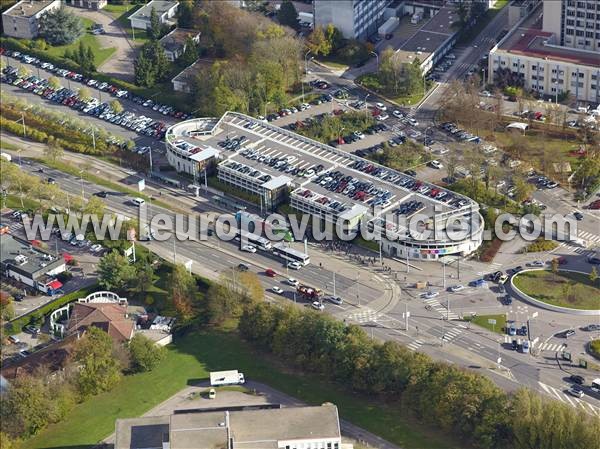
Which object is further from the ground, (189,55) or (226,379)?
(189,55)

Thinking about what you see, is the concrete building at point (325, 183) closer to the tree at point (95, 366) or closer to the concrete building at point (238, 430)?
the concrete building at point (238, 430)

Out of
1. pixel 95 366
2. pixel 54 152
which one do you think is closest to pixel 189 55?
pixel 54 152

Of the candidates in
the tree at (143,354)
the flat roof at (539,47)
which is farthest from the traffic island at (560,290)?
the flat roof at (539,47)

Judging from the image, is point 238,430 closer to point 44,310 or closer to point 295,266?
point 295,266

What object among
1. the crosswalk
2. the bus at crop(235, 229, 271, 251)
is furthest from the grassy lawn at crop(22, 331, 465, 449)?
the bus at crop(235, 229, 271, 251)

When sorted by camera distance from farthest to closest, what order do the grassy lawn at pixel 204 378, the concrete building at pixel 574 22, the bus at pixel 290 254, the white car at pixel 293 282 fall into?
the concrete building at pixel 574 22 → the bus at pixel 290 254 → the white car at pixel 293 282 → the grassy lawn at pixel 204 378

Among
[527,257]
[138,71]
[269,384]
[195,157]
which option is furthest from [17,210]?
[527,257]
